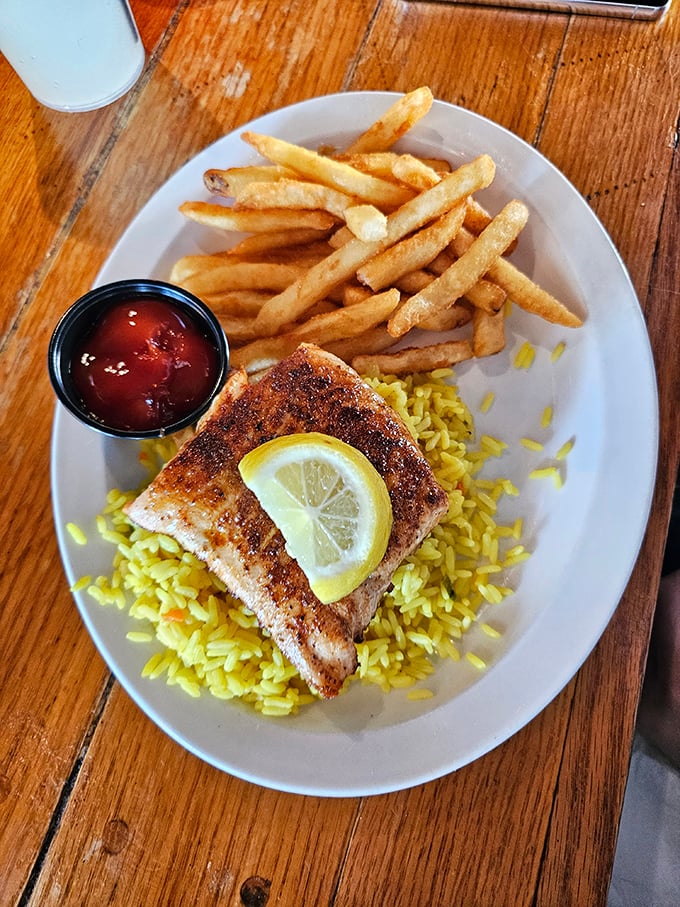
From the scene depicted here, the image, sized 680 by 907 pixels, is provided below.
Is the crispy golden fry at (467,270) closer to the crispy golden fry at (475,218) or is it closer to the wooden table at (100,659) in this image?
the crispy golden fry at (475,218)

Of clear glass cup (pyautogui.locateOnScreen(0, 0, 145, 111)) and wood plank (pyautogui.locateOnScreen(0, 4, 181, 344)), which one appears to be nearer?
clear glass cup (pyautogui.locateOnScreen(0, 0, 145, 111))

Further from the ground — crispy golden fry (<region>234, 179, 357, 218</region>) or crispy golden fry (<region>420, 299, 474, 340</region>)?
crispy golden fry (<region>234, 179, 357, 218</region>)

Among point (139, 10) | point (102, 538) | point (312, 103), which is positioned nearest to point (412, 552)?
point (102, 538)

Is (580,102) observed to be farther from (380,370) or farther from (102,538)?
(102,538)

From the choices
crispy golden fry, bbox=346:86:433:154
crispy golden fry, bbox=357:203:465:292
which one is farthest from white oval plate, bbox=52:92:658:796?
crispy golden fry, bbox=357:203:465:292

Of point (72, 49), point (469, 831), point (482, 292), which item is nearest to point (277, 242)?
point (482, 292)

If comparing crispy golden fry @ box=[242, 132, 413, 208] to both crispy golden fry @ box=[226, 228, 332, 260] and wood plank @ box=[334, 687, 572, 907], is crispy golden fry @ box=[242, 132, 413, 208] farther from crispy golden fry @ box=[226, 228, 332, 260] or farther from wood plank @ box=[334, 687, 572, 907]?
wood plank @ box=[334, 687, 572, 907]

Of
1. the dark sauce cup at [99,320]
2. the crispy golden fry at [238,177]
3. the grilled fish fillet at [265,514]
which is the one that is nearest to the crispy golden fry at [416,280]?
the grilled fish fillet at [265,514]

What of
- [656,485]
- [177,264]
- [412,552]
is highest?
[177,264]
